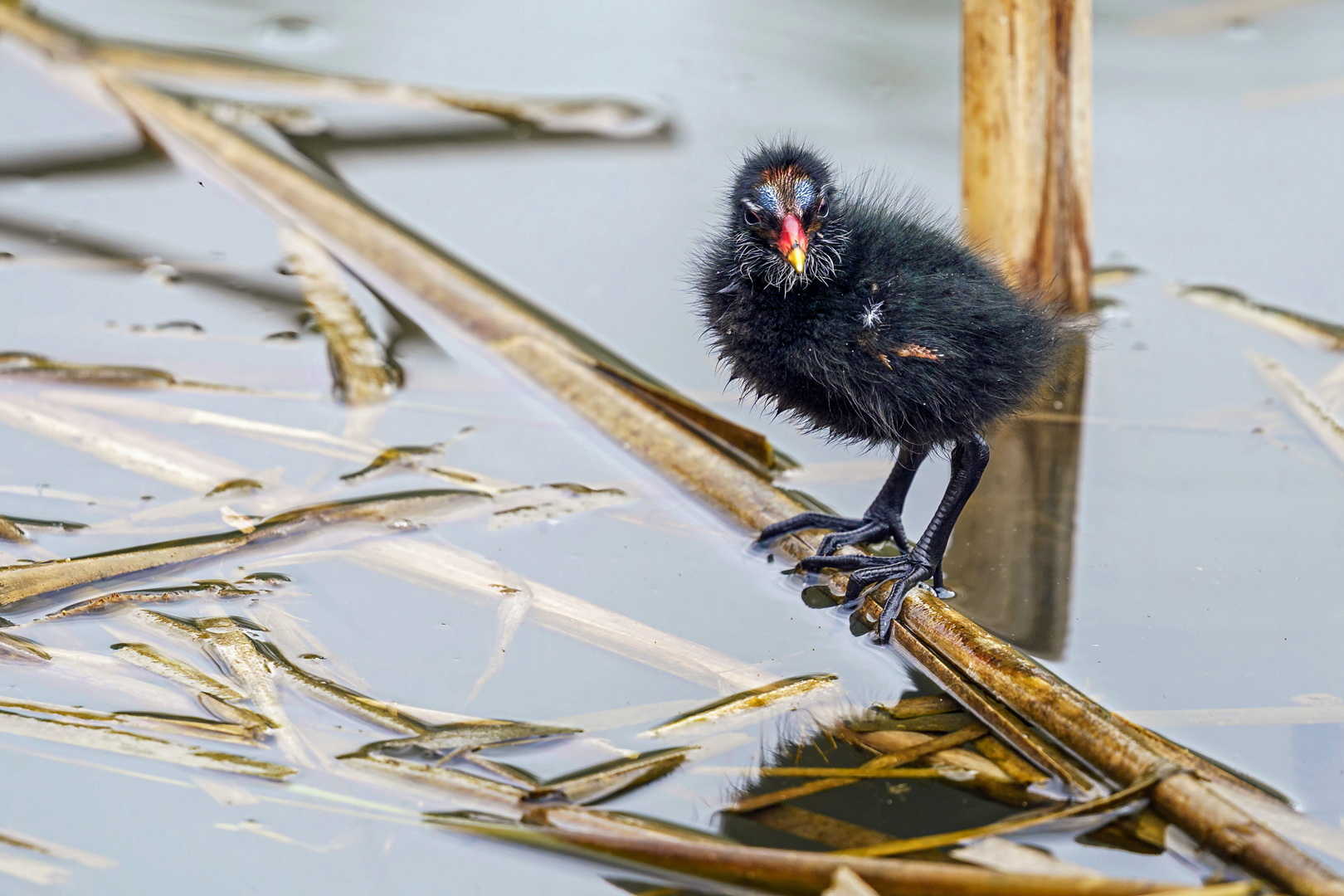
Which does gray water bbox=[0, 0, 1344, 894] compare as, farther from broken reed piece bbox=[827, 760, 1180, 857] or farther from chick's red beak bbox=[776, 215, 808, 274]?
chick's red beak bbox=[776, 215, 808, 274]

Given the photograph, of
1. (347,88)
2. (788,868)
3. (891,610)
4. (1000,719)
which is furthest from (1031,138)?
(347,88)

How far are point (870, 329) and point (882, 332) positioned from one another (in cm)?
2

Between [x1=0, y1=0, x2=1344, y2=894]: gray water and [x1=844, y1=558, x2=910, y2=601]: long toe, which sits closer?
[x1=0, y1=0, x2=1344, y2=894]: gray water

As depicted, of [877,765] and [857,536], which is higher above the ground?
[857,536]

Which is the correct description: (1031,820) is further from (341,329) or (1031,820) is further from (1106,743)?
(341,329)

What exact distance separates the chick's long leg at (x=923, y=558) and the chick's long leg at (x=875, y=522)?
7 cm

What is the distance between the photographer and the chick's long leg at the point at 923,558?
254cm

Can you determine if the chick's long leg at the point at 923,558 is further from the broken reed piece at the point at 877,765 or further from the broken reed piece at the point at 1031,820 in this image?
the broken reed piece at the point at 1031,820

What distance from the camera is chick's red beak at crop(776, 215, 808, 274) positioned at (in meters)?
2.38

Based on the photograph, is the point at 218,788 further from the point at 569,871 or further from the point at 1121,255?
the point at 1121,255

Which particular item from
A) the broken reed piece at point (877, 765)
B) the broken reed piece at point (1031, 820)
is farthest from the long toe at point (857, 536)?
the broken reed piece at point (1031, 820)

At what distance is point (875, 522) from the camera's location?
2797mm

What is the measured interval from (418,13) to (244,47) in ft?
2.34

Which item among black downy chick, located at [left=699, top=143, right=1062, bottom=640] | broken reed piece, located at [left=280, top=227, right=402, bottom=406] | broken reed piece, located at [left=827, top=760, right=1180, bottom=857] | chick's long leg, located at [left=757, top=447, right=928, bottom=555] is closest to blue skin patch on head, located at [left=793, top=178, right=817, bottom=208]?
black downy chick, located at [left=699, top=143, right=1062, bottom=640]
